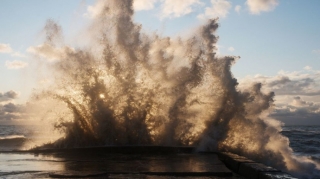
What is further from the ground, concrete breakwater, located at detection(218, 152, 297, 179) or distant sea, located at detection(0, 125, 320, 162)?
distant sea, located at detection(0, 125, 320, 162)

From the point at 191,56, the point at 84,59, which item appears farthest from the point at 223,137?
the point at 84,59

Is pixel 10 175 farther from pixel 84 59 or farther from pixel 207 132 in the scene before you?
pixel 84 59

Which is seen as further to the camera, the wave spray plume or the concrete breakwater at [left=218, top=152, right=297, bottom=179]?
the wave spray plume

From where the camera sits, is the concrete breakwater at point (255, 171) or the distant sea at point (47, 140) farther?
the distant sea at point (47, 140)

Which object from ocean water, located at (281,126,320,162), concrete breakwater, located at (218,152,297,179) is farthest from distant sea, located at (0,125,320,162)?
concrete breakwater, located at (218,152,297,179)

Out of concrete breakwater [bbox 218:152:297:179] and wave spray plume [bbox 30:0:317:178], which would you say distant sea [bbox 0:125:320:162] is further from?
concrete breakwater [bbox 218:152:297:179]

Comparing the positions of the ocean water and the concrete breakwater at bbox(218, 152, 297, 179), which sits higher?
the ocean water

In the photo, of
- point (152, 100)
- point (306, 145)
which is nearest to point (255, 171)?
point (152, 100)

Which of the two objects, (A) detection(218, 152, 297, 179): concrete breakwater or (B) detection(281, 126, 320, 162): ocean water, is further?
(B) detection(281, 126, 320, 162): ocean water

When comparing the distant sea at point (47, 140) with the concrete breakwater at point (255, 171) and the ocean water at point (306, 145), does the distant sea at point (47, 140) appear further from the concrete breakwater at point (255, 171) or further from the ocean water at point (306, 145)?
the concrete breakwater at point (255, 171)

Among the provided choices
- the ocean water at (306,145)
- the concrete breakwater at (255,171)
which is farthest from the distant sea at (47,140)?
the concrete breakwater at (255,171)

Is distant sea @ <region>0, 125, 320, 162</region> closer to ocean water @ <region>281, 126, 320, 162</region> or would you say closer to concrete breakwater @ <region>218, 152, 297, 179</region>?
ocean water @ <region>281, 126, 320, 162</region>

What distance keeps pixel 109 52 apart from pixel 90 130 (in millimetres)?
3845

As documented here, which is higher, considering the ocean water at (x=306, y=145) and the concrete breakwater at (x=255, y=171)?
the ocean water at (x=306, y=145)
